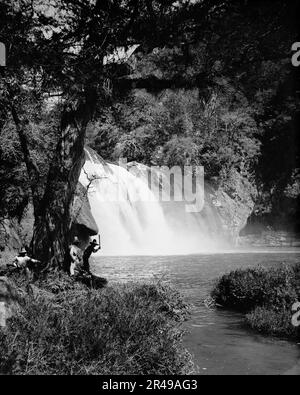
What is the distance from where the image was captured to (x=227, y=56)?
12812 millimetres

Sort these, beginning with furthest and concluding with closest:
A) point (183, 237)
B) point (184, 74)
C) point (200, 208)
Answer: point (200, 208) < point (183, 237) < point (184, 74)

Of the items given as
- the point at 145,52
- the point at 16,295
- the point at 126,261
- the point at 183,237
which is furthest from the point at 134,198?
the point at 16,295

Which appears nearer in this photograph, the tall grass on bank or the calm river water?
the tall grass on bank

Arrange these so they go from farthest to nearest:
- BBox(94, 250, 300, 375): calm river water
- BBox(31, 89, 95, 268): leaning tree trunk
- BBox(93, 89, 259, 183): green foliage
A: BBox(93, 89, 259, 183): green foliage → BBox(31, 89, 95, 268): leaning tree trunk → BBox(94, 250, 300, 375): calm river water

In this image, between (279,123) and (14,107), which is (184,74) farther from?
(279,123)

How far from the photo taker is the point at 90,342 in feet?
20.4

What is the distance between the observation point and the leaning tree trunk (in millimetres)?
12289

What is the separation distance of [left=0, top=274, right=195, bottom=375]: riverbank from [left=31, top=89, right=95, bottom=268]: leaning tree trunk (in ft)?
14.9

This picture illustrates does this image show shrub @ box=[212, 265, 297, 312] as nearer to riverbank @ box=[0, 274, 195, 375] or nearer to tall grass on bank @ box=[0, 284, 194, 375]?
riverbank @ box=[0, 274, 195, 375]

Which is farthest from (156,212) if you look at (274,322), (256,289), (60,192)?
(274,322)

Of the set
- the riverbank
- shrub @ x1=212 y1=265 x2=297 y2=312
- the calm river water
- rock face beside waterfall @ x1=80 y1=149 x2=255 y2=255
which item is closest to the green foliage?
rock face beside waterfall @ x1=80 y1=149 x2=255 y2=255

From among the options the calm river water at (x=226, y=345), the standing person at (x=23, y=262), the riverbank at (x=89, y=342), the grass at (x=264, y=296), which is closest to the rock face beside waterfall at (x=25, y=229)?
the calm river water at (x=226, y=345)

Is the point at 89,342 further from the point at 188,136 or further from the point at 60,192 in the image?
the point at 188,136
